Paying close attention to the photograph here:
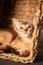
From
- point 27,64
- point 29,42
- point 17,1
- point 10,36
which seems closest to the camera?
point 27,64

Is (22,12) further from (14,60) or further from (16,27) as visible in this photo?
(14,60)

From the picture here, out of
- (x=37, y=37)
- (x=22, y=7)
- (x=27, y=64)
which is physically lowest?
(x=27, y=64)

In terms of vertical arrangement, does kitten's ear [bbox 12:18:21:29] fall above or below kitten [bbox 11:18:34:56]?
above

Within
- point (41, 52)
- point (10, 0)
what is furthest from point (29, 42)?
point (10, 0)

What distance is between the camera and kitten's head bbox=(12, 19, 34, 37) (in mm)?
1104

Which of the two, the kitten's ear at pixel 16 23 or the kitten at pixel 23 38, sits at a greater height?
the kitten's ear at pixel 16 23

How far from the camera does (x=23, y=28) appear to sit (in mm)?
1133

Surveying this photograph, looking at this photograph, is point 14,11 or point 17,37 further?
point 14,11

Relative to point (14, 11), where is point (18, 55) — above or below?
below

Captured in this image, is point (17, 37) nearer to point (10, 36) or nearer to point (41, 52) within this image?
point (10, 36)

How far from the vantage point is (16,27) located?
4.01ft

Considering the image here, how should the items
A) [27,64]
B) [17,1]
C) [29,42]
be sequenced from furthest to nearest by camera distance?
[17,1] < [29,42] < [27,64]

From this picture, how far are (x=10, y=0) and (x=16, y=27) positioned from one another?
252mm

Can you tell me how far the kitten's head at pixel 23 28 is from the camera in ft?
3.62
